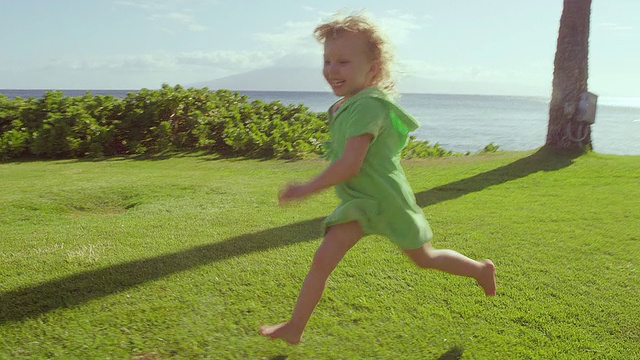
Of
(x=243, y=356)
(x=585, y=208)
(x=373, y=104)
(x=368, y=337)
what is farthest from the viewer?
(x=585, y=208)

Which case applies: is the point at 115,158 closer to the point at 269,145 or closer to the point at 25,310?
the point at 269,145

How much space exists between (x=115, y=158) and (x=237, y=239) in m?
6.55

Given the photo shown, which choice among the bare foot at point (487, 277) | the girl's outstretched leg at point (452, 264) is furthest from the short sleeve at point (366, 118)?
the bare foot at point (487, 277)

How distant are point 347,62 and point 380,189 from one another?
2.03 ft

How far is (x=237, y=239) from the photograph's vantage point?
480cm

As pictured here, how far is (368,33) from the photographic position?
2740 mm

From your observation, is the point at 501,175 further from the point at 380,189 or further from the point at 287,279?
the point at 380,189

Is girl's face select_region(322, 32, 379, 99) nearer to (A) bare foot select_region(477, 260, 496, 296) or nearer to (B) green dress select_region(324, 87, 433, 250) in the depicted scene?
(B) green dress select_region(324, 87, 433, 250)

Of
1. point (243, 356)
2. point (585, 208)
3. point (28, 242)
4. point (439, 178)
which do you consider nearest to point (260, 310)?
point (243, 356)

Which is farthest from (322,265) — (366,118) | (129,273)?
(129,273)

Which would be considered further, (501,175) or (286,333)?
(501,175)

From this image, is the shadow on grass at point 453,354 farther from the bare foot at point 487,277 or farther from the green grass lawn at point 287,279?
the bare foot at point 487,277

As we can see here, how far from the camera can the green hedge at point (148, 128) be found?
10570 mm

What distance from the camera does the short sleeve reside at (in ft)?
8.49
